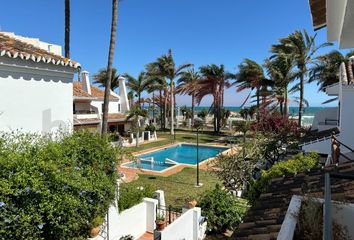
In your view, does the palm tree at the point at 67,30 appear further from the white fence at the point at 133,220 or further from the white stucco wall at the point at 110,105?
the white stucco wall at the point at 110,105

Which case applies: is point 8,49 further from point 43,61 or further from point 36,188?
point 36,188

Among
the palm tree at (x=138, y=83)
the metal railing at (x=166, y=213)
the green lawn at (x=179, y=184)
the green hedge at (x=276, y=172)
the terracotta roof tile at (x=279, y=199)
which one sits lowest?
the green lawn at (x=179, y=184)

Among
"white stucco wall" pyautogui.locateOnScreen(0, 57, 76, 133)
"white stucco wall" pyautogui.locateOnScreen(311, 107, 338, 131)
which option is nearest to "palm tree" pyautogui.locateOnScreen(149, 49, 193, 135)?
"white stucco wall" pyautogui.locateOnScreen(311, 107, 338, 131)

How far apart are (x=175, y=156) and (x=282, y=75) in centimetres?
1544

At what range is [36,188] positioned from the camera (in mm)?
6426

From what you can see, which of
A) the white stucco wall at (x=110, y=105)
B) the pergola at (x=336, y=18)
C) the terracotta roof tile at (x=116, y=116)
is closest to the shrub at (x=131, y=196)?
the pergola at (x=336, y=18)

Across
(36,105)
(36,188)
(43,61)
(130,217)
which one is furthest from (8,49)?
(130,217)

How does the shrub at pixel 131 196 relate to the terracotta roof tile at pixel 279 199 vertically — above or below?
below

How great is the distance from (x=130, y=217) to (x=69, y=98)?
512 cm

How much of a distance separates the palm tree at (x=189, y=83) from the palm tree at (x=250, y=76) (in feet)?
23.5

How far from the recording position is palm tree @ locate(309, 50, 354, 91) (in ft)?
102

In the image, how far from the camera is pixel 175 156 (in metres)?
31.2

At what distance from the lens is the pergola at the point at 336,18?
3072 mm

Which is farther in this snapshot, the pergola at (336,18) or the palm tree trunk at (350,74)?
the palm tree trunk at (350,74)
